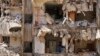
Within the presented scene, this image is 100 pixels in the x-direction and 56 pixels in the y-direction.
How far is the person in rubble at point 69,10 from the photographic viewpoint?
26.2m

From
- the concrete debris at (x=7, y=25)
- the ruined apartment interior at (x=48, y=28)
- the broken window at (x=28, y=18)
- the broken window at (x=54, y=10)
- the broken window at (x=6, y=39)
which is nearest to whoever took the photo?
the ruined apartment interior at (x=48, y=28)

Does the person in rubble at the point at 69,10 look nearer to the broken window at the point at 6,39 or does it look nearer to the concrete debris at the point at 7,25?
the concrete debris at the point at 7,25

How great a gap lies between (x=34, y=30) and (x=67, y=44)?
95.1 inches

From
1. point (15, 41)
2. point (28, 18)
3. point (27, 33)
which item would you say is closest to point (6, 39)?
point (15, 41)

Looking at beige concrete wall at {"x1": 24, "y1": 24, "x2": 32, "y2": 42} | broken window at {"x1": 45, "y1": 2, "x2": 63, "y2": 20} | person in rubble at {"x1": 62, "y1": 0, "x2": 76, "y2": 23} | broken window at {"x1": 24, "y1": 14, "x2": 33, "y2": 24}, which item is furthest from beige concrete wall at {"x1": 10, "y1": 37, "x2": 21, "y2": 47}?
person in rubble at {"x1": 62, "y1": 0, "x2": 76, "y2": 23}

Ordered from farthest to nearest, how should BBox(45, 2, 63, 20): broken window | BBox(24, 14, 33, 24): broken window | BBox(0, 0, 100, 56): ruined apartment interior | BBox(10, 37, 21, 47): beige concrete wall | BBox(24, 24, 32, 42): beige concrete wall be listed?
BBox(45, 2, 63, 20): broken window → BBox(24, 14, 33, 24): broken window → BBox(24, 24, 32, 42): beige concrete wall → BBox(10, 37, 21, 47): beige concrete wall → BBox(0, 0, 100, 56): ruined apartment interior

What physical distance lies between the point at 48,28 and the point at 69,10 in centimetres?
192

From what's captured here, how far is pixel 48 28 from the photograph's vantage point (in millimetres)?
25812

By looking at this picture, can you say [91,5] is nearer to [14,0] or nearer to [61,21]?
[61,21]

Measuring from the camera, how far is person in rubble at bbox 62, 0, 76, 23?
26.2m

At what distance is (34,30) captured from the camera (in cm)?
2588

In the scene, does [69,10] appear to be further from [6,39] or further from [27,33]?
[6,39]

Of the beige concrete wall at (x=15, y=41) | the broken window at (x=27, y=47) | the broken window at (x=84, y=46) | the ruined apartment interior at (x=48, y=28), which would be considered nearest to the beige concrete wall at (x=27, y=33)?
the ruined apartment interior at (x=48, y=28)

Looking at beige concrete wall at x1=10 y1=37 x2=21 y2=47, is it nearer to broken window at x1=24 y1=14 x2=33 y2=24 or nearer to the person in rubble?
broken window at x1=24 y1=14 x2=33 y2=24
